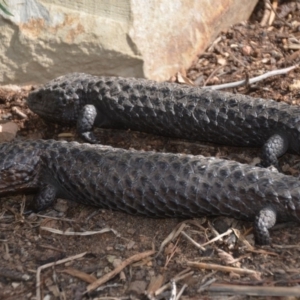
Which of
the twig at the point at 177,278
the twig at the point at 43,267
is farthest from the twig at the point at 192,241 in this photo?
the twig at the point at 43,267

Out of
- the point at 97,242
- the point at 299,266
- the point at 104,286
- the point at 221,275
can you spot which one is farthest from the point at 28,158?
the point at 299,266

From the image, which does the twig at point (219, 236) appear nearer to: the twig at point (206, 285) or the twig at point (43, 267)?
the twig at point (206, 285)

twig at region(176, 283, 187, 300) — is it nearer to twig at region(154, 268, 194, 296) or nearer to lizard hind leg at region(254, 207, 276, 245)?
twig at region(154, 268, 194, 296)

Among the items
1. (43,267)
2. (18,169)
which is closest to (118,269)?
(43,267)

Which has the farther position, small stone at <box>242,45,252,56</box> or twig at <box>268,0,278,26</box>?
twig at <box>268,0,278,26</box>

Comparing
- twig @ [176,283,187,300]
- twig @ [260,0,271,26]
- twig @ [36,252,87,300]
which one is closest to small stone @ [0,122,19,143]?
twig @ [36,252,87,300]

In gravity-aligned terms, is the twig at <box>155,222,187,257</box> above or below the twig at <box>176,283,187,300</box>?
above
